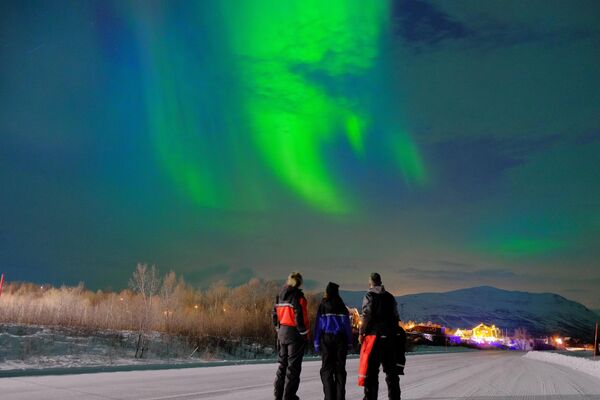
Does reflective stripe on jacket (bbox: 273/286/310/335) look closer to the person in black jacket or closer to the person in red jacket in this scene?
the person in red jacket

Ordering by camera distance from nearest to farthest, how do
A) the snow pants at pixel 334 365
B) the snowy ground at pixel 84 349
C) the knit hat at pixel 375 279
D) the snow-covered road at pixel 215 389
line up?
the snow pants at pixel 334 365 < the knit hat at pixel 375 279 < the snow-covered road at pixel 215 389 < the snowy ground at pixel 84 349

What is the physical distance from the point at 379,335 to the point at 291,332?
1421 millimetres

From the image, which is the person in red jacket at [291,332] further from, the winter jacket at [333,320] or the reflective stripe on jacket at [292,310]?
the winter jacket at [333,320]

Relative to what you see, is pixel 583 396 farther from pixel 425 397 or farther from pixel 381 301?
pixel 381 301

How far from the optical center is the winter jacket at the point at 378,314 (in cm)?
873

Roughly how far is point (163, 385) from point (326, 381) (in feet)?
15.8

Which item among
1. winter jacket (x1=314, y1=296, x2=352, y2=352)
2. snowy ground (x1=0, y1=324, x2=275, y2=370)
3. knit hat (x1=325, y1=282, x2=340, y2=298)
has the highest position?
knit hat (x1=325, y1=282, x2=340, y2=298)

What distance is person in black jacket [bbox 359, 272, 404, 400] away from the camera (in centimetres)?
870

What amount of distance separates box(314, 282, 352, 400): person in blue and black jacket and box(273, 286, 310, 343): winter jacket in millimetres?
260

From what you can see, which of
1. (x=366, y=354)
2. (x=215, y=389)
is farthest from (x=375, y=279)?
(x=215, y=389)

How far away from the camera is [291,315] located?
9133 millimetres

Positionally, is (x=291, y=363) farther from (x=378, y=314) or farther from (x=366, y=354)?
(x=378, y=314)

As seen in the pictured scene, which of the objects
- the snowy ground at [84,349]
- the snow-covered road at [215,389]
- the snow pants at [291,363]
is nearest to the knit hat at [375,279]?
the snow pants at [291,363]

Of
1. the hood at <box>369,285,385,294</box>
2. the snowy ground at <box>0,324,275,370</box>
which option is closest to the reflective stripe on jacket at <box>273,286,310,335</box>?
the hood at <box>369,285,385,294</box>
